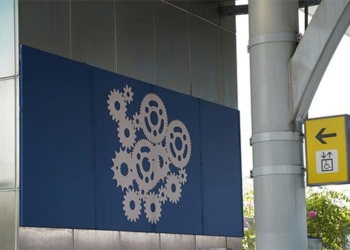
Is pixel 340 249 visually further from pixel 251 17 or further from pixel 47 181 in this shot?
pixel 251 17

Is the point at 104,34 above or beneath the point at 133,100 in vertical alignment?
above

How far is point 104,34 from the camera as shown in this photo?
485 inches

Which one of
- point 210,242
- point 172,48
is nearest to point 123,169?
point 172,48

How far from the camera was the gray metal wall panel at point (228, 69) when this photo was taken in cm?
1570

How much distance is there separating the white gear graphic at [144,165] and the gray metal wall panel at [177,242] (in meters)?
0.95

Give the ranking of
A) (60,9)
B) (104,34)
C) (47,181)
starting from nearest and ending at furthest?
(47,181), (60,9), (104,34)

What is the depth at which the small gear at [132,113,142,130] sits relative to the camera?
41.5 feet

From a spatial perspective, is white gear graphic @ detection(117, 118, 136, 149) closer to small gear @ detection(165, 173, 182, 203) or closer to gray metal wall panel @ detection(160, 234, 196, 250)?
small gear @ detection(165, 173, 182, 203)

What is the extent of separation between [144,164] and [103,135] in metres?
1.22

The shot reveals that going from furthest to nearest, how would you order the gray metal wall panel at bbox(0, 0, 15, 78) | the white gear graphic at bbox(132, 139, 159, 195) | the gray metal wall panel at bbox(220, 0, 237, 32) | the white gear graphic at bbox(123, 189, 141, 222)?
the gray metal wall panel at bbox(220, 0, 237, 32) → the white gear graphic at bbox(132, 139, 159, 195) → the white gear graphic at bbox(123, 189, 141, 222) → the gray metal wall panel at bbox(0, 0, 15, 78)

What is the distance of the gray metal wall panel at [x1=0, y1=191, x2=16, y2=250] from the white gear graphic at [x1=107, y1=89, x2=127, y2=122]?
224cm

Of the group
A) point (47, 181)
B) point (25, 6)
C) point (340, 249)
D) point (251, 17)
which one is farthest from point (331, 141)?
point (340, 249)

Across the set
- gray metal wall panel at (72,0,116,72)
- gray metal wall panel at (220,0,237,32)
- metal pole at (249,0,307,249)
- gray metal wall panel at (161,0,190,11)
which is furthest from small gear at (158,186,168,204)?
metal pole at (249,0,307,249)

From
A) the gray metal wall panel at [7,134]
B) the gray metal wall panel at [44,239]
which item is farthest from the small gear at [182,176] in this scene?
the gray metal wall panel at [7,134]
